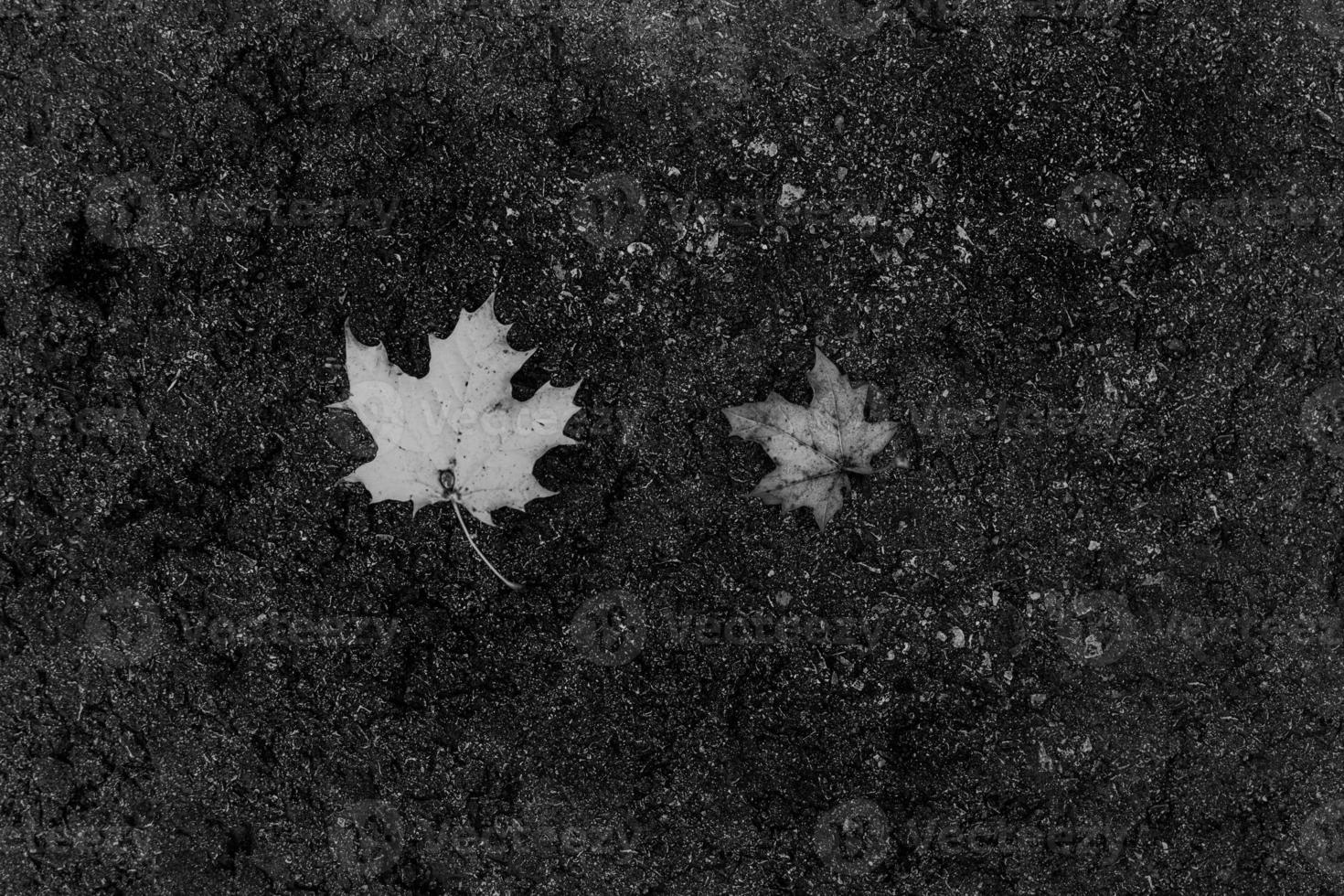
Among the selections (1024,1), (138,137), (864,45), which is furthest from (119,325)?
(1024,1)

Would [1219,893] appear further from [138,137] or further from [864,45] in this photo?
[138,137]

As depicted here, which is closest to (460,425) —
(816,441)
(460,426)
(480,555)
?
(460,426)

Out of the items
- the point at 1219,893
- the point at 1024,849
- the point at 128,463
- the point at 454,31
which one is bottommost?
the point at 1219,893

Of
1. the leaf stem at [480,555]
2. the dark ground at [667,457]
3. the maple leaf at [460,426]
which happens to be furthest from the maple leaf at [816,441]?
the leaf stem at [480,555]

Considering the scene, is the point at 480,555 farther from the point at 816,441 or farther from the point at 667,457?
the point at 816,441

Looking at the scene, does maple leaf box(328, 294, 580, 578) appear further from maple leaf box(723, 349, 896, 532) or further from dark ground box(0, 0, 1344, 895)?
maple leaf box(723, 349, 896, 532)

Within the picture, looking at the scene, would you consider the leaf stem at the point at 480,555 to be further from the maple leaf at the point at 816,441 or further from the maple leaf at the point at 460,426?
the maple leaf at the point at 816,441

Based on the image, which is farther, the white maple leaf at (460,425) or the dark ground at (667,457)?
the dark ground at (667,457)
